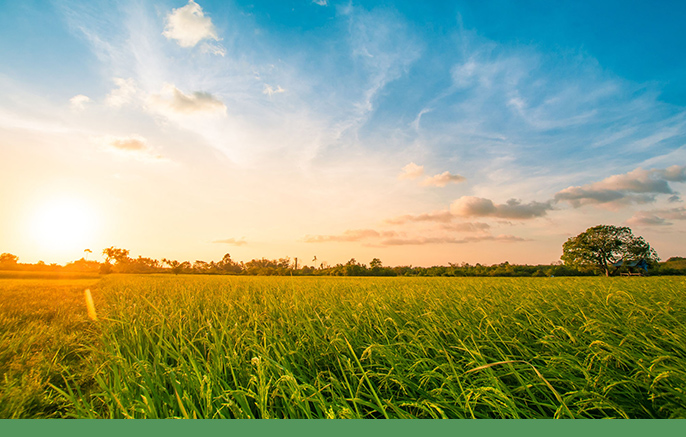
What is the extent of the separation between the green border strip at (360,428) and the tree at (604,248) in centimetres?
6829

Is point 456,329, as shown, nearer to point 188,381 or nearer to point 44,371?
point 188,381

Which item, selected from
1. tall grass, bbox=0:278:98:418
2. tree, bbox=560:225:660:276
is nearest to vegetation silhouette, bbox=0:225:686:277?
tree, bbox=560:225:660:276

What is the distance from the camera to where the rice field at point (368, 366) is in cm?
205

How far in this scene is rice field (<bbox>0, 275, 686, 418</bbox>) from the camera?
2.05 metres

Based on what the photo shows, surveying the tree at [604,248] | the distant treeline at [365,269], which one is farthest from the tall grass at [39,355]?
the tree at [604,248]

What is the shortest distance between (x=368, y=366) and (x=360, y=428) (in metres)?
0.98

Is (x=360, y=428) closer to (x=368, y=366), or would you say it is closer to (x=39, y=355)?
(x=368, y=366)

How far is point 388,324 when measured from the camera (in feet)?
13.1

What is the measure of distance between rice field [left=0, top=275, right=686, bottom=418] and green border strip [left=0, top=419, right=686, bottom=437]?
13 cm

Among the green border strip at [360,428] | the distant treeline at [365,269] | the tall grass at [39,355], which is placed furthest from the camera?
the distant treeline at [365,269]

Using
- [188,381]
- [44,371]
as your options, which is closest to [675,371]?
[188,381]

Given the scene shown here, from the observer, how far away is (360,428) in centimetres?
160

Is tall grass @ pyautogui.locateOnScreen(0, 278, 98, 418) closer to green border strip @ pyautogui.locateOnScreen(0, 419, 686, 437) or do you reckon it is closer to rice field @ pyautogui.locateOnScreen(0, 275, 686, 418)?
rice field @ pyautogui.locateOnScreen(0, 275, 686, 418)

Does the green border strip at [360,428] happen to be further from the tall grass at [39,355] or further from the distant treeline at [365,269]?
the distant treeline at [365,269]
